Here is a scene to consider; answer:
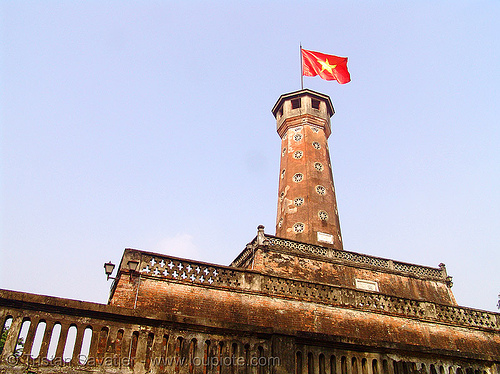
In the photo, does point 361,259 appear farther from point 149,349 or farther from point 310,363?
point 149,349

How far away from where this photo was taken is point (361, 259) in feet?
55.9

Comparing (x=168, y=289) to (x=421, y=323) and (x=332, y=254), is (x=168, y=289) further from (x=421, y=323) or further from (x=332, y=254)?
(x=421, y=323)

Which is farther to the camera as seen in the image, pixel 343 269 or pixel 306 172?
pixel 306 172

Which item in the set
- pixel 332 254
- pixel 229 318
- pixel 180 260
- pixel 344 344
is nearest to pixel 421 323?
pixel 332 254

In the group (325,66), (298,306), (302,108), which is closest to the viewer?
(298,306)

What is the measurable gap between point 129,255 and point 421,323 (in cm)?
968

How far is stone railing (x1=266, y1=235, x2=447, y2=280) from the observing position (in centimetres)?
1631

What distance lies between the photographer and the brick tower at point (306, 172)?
1983 centimetres

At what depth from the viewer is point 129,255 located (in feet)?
38.3

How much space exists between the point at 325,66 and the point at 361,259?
1281cm

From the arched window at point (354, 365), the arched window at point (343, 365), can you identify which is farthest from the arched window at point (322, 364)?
the arched window at point (354, 365)

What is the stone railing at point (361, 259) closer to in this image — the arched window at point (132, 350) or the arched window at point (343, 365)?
the arched window at point (343, 365)

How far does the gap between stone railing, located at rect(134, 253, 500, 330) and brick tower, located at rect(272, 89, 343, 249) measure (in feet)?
17.4

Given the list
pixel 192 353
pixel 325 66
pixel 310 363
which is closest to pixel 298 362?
pixel 310 363
